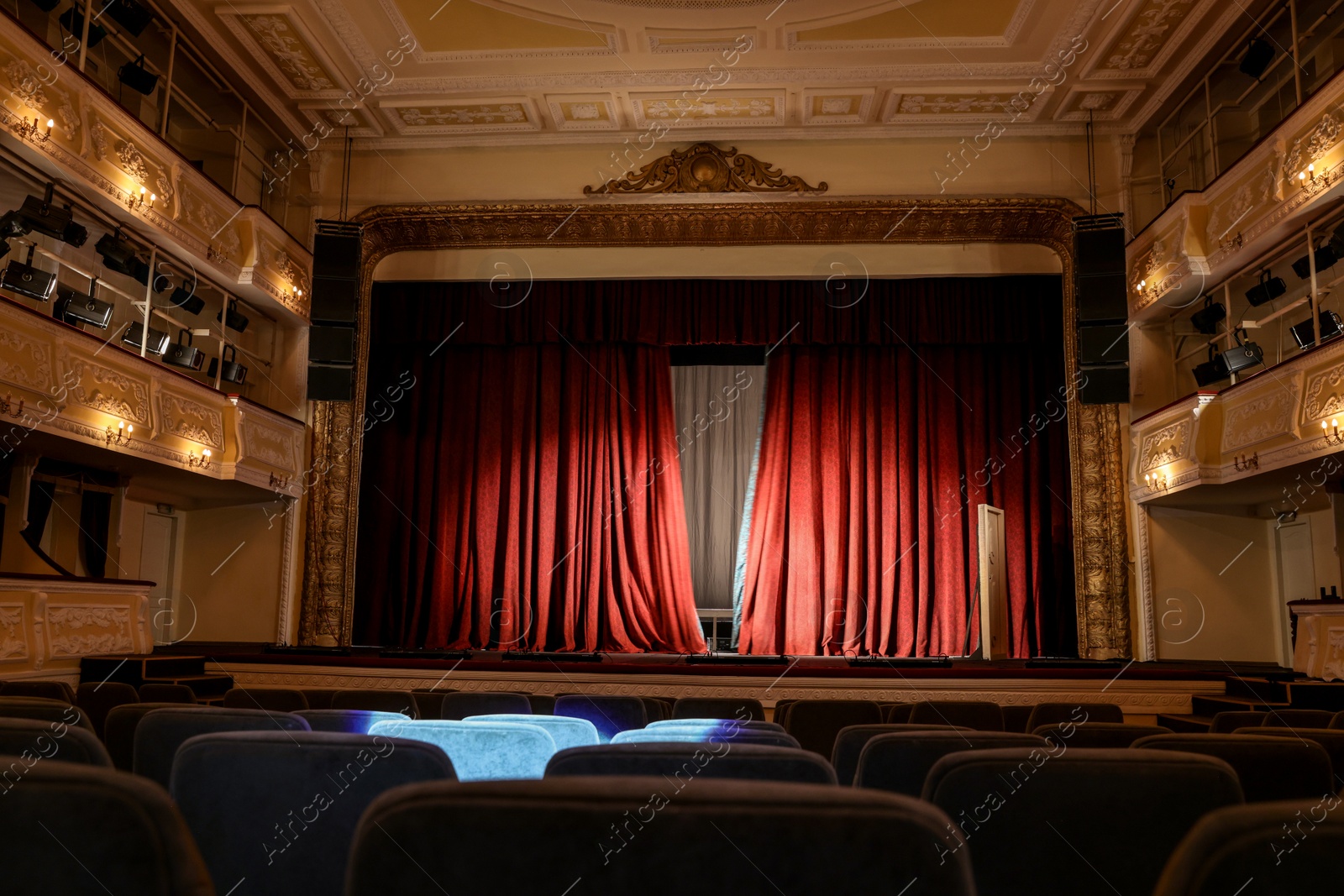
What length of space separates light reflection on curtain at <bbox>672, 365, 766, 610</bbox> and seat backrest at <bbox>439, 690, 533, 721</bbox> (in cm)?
880

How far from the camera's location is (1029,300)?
1145 cm

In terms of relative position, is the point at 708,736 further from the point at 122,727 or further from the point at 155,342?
the point at 155,342

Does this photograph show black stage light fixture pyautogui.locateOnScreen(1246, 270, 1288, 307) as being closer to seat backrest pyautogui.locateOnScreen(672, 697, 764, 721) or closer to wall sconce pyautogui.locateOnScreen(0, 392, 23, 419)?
seat backrest pyautogui.locateOnScreen(672, 697, 764, 721)

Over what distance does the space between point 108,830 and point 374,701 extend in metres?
3.24

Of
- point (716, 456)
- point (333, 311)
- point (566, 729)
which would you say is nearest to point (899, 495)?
point (716, 456)

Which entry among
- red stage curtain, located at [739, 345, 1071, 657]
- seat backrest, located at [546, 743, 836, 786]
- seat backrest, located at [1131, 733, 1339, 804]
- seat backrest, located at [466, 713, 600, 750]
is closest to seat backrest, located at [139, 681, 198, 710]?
seat backrest, located at [466, 713, 600, 750]

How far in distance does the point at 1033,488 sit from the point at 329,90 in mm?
8680

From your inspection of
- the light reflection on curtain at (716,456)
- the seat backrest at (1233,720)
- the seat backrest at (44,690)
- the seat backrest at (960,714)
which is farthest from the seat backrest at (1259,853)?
the light reflection on curtain at (716,456)

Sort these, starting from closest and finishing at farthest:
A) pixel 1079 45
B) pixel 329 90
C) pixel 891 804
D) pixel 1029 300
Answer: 1. pixel 891 804
2. pixel 1079 45
3. pixel 329 90
4. pixel 1029 300

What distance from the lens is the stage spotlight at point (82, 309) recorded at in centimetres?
831

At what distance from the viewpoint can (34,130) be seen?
727 centimetres

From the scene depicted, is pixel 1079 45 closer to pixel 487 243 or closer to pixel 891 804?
pixel 487 243

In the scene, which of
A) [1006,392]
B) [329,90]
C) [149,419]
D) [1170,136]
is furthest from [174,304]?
[1170,136]

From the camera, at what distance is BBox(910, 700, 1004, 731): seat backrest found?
386 cm
